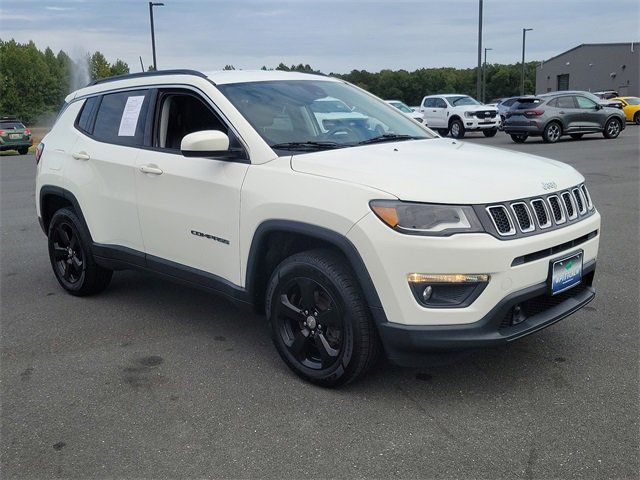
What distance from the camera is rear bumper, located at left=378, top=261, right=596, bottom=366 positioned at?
10.5 ft

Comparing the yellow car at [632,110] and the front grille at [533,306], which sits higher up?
the yellow car at [632,110]

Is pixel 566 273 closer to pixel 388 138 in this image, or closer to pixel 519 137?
pixel 388 138

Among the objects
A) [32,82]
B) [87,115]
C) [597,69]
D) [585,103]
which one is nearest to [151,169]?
[87,115]

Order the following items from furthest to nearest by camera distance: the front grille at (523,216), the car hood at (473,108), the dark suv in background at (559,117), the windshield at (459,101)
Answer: the windshield at (459,101) < the car hood at (473,108) < the dark suv in background at (559,117) < the front grille at (523,216)

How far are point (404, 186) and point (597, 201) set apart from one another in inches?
294

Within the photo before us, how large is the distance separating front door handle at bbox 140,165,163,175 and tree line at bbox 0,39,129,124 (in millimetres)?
73397

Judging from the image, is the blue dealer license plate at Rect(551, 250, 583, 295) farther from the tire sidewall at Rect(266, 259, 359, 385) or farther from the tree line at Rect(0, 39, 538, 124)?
the tree line at Rect(0, 39, 538, 124)

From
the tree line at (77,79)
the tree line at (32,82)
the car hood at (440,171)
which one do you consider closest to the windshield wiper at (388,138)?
the car hood at (440,171)

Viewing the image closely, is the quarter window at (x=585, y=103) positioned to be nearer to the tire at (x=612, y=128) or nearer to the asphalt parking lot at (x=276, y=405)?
the tire at (x=612, y=128)

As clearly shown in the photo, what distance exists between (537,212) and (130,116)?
3.02 meters

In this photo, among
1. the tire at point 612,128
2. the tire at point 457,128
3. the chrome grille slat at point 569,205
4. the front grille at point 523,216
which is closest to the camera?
the front grille at point 523,216

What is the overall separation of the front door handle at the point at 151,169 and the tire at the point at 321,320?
121 centimetres

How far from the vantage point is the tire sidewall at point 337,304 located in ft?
11.3

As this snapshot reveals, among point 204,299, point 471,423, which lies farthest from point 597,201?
point 471,423
